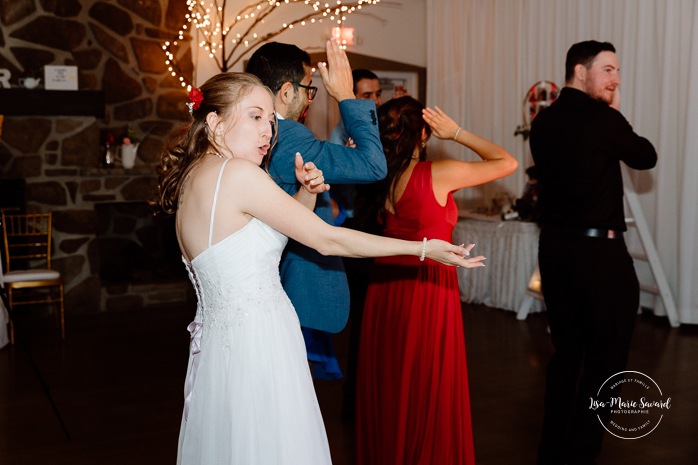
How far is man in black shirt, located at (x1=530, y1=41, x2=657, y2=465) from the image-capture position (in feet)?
10.1

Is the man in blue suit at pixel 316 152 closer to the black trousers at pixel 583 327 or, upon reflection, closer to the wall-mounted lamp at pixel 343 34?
the black trousers at pixel 583 327

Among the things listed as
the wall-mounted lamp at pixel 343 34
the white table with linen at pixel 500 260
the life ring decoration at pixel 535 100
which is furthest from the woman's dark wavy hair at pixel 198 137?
the wall-mounted lamp at pixel 343 34

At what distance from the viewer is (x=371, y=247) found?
6.35ft

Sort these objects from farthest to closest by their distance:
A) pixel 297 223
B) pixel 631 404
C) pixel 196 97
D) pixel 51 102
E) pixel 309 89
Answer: pixel 51 102 → pixel 631 404 → pixel 309 89 → pixel 196 97 → pixel 297 223

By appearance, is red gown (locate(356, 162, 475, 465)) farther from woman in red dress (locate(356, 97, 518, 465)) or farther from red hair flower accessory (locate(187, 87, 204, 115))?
red hair flower accessory (locate(187, 87, 204, 115))

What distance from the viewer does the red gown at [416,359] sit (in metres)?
2.82

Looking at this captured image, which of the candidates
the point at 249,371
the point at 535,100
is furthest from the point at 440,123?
the point at 535,100

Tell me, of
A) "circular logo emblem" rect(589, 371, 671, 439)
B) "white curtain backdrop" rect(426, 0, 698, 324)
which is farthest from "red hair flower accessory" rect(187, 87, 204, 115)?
"white curtain backdrop" rect(426, 0, 698, 324)

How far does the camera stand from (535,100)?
7.46m

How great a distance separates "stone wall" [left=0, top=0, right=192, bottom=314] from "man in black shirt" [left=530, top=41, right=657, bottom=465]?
15.1ft

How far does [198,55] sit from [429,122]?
5.14 m

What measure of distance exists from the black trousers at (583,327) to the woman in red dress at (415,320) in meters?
0.50

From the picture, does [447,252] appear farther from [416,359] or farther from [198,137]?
[416,359]

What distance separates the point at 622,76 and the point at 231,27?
3.56 meters
